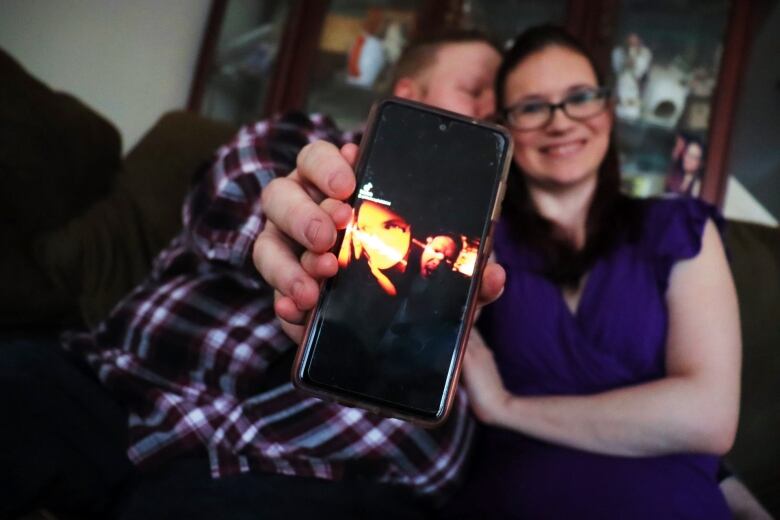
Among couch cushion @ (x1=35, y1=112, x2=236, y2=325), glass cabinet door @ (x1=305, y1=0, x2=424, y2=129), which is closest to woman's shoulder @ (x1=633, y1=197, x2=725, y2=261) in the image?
couch cushion @ (x1=35, y1=112, x2=236, y2=325)

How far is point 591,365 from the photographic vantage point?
660 mm

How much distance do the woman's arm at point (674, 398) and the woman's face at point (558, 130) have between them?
19 cm

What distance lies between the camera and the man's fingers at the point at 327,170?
39cm

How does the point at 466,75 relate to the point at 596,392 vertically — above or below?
above

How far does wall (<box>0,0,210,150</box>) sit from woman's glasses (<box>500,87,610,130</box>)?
4.02 feet

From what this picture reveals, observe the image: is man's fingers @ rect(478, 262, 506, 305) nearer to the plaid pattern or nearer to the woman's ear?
the plaid pattern

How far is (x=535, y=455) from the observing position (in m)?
0.60

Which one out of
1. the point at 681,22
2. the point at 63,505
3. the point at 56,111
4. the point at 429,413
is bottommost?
the point at 63,505

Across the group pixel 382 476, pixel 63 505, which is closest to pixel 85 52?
pixel 63 505

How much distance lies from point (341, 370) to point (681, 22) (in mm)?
1706

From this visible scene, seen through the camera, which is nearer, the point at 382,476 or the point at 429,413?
the point at 429,413

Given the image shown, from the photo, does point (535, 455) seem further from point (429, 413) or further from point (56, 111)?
point (56, 111)

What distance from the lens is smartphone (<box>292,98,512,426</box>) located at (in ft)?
1.23

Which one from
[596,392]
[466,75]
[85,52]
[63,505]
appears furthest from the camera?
[85,52]
